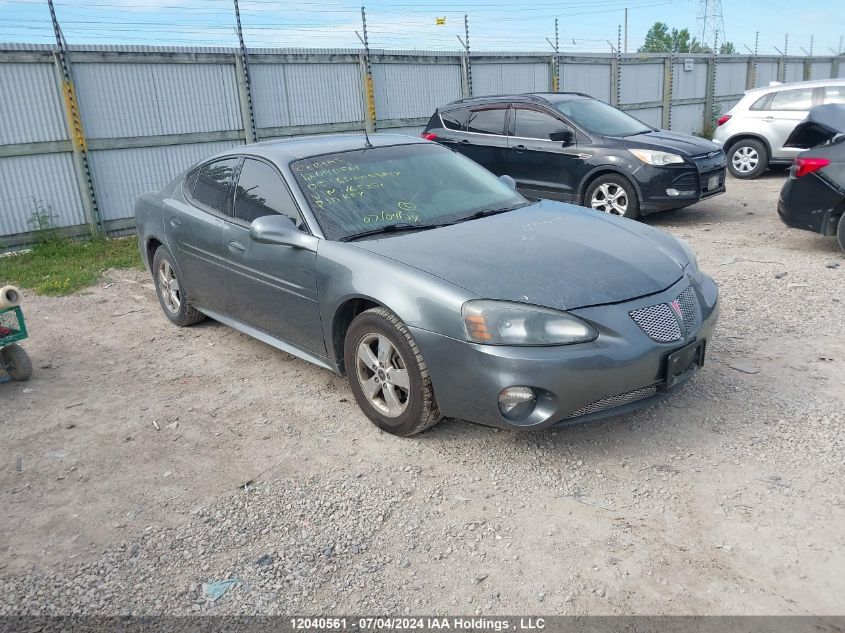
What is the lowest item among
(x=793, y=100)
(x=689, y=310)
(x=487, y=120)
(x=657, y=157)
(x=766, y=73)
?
(x=689, y=310)

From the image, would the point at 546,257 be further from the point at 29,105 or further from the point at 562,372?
the point at 29,105

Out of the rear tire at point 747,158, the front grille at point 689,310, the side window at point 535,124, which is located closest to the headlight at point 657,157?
the side window at point 535,124

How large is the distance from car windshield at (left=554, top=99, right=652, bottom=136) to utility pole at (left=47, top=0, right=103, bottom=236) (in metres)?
6.37

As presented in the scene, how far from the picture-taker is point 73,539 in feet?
10.9

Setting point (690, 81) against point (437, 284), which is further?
point (690, 81)

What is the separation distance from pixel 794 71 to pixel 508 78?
15279 mm

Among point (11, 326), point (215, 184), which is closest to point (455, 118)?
point (215, 184)

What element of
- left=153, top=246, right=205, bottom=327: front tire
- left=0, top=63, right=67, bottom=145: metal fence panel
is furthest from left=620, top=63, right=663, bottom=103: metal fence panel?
left=153, top=246, right=205, bottom=327: front tire

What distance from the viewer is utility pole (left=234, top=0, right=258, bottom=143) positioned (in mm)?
11375

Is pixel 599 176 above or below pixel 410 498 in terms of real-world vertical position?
above

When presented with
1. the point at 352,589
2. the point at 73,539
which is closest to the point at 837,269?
the point at 352,589

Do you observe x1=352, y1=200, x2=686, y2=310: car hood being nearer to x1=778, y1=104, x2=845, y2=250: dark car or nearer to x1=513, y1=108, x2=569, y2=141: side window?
x1=778, y1=104, x2=845, y2=250: dark car

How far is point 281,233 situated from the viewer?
14.3 feet

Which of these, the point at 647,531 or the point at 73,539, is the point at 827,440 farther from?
the point at 73,539
